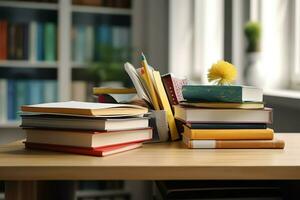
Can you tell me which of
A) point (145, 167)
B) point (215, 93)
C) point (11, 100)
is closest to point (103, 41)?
point (11, 100)

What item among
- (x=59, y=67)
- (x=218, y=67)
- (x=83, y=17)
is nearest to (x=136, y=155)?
(x=218, y=67)

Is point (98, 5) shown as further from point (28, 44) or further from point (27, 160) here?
point (27, 160)

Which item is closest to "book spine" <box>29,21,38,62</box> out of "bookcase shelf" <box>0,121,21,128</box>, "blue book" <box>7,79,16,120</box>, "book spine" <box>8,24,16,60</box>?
"book spine" <box>8,24,16,60</box>

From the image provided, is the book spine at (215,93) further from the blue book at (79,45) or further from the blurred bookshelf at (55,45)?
the blue book at (79,45)

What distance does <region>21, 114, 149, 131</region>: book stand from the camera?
76cm

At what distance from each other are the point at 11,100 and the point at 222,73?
6.78ft

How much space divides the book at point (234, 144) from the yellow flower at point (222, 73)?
15 cm

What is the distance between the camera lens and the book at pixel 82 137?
74 centimetres

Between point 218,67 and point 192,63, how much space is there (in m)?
2.11

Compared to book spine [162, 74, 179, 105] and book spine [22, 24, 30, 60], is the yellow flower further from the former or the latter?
Answer: book spine [22, 24, 30, 60]

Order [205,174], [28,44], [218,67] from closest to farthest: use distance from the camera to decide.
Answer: [205,174] < [218,67] < [28,44]

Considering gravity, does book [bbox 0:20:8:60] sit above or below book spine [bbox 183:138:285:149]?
above

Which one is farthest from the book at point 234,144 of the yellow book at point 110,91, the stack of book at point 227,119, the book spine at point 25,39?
the book spine at point 25,39

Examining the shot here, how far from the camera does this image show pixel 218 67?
2.96 ft
